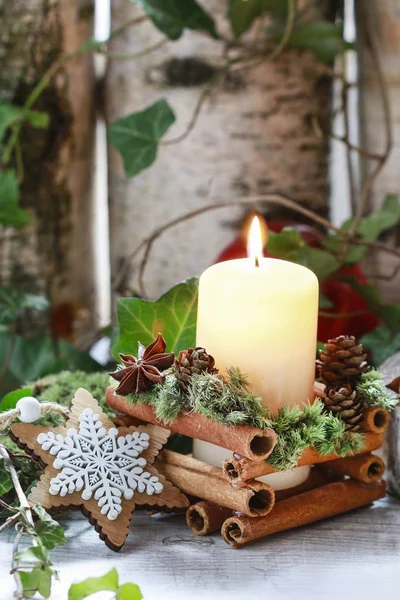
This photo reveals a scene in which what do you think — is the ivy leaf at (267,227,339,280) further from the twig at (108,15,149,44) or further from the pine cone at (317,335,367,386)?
the twig at (108,15,149,44)

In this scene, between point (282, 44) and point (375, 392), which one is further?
point (282, 44)

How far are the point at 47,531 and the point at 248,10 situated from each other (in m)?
0.69

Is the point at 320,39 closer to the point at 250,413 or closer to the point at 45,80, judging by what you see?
the point at 45,80

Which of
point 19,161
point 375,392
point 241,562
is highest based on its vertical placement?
point 19,161

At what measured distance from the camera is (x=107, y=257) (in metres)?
1.28

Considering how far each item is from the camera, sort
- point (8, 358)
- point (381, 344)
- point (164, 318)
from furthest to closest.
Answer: point (8, 358) < point (381, 344) < point (164, 318)

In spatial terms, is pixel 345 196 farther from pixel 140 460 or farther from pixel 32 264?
pixel 140 460

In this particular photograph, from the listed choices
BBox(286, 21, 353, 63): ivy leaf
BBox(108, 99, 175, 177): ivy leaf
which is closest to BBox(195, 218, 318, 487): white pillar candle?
BBox(108, 99, 175, 177): ivy leaf

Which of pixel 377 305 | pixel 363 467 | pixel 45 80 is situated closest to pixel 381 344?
pixel 377 305

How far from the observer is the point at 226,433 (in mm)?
557

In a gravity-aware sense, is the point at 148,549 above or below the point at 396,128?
below

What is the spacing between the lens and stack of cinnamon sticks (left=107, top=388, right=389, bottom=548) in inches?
22.1

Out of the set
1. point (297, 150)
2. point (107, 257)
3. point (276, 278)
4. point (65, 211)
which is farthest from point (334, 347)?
point (107, 257)

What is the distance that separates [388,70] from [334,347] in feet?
1.94
